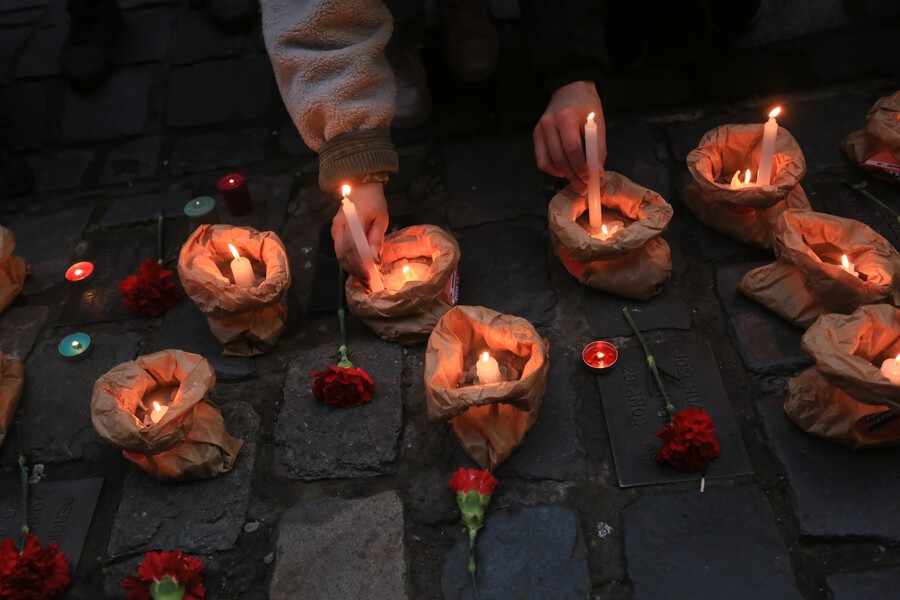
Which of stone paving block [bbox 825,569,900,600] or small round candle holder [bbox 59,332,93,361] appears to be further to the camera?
small round candle holder [bbox 59,332,93,361]

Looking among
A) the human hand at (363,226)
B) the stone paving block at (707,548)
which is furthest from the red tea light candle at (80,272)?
the stone paving block at (707,548)

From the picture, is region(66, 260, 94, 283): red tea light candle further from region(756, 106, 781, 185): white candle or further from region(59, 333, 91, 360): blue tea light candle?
region(756, 106, 781, 185): white candle

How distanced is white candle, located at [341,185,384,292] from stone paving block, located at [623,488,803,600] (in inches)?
34.3

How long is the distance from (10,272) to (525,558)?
1834mm

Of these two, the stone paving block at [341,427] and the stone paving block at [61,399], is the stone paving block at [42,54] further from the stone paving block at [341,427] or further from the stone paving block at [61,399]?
the stone paving block at [341,427]

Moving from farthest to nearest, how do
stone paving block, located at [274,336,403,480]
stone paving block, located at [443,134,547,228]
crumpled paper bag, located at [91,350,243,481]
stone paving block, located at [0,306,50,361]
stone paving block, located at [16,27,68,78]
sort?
stone paving block, located at [16,27,68,78], stone paving block, located at [443,134,547,228], stone paving block, located at [0,306,50,361], stone paving block, located at [274,336,403,480], crumpled paper bag, located at [91,350,243,481]

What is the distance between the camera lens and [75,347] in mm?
2336

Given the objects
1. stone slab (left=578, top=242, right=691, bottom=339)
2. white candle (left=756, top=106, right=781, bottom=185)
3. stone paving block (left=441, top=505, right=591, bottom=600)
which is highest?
white candle (left=756, top=106, right=781, bottom=185)

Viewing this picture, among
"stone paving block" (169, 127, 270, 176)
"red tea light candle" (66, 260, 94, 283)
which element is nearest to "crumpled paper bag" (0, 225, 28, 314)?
"red tea light candle" (66, 260, 94, 283)

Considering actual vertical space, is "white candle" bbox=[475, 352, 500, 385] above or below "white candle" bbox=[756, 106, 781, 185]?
below

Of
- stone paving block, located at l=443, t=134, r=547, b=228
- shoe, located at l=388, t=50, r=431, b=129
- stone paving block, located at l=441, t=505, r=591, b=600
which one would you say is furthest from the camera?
shoe, located at l=388, t=50, r=431, b=129

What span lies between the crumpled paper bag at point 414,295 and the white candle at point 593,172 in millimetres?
383

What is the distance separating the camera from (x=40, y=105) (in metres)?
3.32

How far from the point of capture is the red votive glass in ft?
8.69
